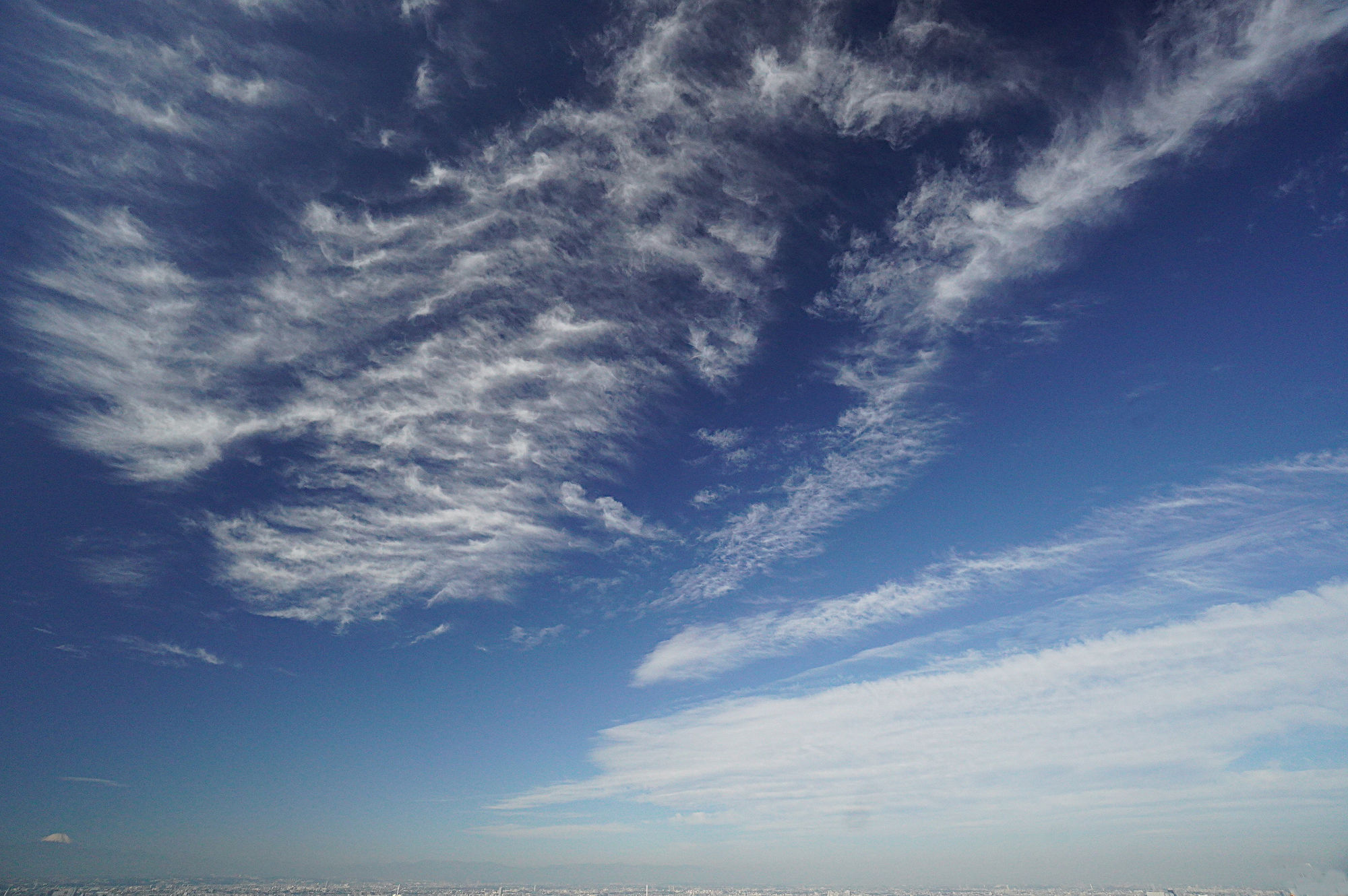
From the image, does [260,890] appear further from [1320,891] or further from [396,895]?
[1320,891]

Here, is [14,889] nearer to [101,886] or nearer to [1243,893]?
[101,886]

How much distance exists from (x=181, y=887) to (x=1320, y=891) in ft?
1019

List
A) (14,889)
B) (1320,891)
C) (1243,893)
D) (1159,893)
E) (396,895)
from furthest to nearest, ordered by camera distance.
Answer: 1. (396,895)
2. (1243,893)
3. (1159,893)
4. (14,889)
5. (1320,891)

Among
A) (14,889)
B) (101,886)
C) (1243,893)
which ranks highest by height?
(14,889)

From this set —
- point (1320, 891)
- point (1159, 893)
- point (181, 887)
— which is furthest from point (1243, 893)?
point (181, 887)

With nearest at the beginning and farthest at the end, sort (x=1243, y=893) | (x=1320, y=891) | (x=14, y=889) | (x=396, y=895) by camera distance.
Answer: (x=1320, y=891) < (x=14, y=889) < (x=1243, y=893) < (x=396, y=895)

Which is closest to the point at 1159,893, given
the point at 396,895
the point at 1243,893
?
the point at 1243,893

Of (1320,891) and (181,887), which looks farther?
(181,887)


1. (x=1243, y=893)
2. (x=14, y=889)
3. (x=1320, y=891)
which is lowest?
(x=1243, y=893)

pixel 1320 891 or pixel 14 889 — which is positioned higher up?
pixel 1320 891

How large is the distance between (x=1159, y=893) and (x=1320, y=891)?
425 ft

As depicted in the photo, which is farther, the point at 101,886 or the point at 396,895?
the point at 396,895

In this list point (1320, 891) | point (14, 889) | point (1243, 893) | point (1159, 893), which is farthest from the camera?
point (1243, 893)

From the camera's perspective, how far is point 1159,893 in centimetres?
16038
